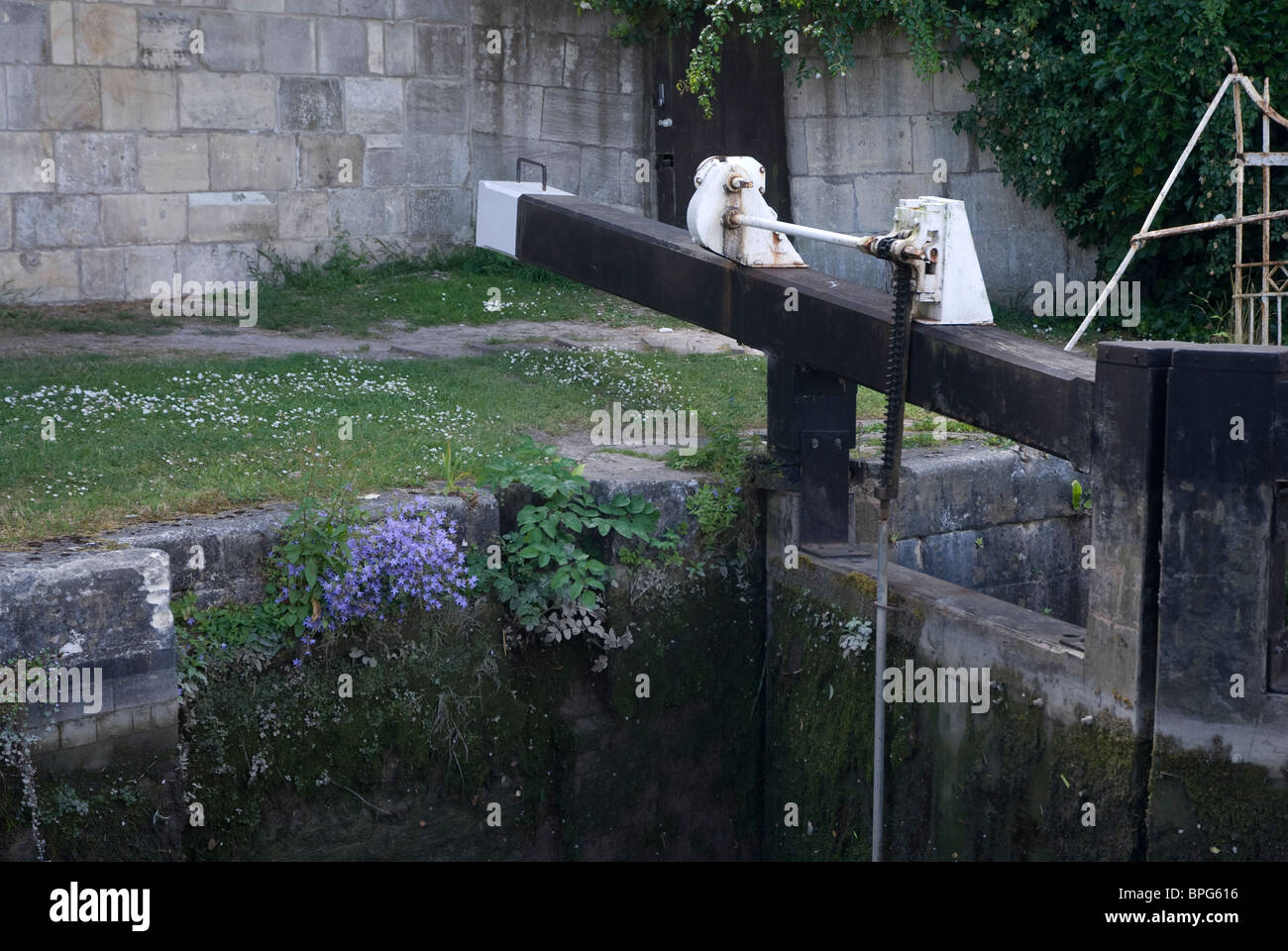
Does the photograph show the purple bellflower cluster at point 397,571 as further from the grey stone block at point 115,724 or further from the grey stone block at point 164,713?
the grey stone block at point 115,724

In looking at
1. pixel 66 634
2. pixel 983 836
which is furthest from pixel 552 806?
pixel 66 634

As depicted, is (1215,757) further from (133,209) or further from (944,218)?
(133,209)

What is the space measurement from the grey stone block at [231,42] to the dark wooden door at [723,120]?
10.9 feet

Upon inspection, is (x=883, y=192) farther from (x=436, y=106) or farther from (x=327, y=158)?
(x=327, y=158)

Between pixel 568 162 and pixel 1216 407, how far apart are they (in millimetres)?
7855

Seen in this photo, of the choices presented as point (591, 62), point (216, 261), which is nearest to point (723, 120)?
point (591, 62)

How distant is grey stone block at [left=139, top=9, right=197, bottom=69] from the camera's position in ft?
31.3

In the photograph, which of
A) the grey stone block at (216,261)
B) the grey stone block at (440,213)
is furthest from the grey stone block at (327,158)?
the grey stone block at (440,213)

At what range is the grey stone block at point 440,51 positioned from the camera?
35.3ft

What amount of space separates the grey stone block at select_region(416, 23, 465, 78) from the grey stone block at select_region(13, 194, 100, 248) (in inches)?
107

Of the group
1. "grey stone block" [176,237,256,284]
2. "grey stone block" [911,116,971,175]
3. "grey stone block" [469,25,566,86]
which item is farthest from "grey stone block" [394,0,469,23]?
"grey stone block" [911,116,971,175]

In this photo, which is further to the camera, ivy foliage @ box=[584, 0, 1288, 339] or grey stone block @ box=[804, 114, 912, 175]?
grey stone block @ box=[804, 114, 912, 175]

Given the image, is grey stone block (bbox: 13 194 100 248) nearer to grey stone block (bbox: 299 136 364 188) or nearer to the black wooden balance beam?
grey stone block (bbox: 299 136 364 188)

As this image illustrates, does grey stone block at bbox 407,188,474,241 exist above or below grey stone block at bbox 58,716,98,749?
above
